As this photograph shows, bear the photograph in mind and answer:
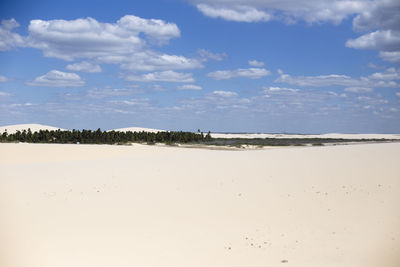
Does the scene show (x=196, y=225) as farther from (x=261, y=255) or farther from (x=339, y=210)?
(x=339, y=210)

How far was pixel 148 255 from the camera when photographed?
828 cm

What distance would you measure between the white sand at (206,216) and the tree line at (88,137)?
26.6m

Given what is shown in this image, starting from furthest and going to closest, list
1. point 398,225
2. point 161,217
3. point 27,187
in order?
point 27,187 < point 161,217 < point 398,225

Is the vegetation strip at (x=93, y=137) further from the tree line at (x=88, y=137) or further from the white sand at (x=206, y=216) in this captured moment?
the white sand at (x=206, y=216)

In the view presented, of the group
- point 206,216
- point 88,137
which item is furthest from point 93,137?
point 206,216

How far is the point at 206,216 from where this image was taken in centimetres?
1069

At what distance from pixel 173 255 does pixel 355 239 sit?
3.70 m

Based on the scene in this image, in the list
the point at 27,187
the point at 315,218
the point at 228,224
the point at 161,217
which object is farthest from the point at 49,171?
the point at 315,218

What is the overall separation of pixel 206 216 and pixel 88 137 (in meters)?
35.5

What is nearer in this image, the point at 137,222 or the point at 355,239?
the point at 355,239

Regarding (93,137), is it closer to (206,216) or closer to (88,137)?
(88,137)

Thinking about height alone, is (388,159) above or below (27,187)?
above

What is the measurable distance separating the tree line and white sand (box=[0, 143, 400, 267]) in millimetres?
26602

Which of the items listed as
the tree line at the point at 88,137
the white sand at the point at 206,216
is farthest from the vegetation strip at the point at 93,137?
the white sand at the point at 206,216
